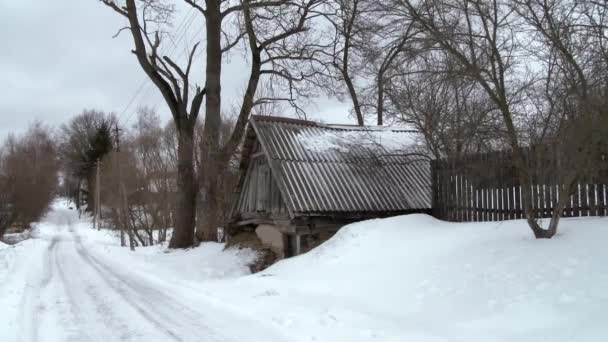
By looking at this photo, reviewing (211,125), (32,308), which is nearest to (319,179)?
(211,125)

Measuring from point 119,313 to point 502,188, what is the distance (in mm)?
7966

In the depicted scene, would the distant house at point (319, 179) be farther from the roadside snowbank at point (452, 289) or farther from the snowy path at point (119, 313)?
the snowy path at point (119, 313)

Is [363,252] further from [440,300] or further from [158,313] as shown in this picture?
[158,313]

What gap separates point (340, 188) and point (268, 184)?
8.24 feet

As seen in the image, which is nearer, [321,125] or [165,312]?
[165,312]

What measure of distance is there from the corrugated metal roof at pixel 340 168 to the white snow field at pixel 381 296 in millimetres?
1645

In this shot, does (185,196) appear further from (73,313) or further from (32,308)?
(73,313)

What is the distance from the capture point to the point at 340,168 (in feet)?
45.6

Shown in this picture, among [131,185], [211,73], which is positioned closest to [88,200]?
[131,185]

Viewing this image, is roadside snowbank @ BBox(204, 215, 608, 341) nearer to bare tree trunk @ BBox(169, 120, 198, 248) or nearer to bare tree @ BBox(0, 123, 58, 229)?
bare tree trunk @ BBox(169, 120, 198, 248)

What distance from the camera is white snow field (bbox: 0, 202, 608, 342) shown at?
5715mm

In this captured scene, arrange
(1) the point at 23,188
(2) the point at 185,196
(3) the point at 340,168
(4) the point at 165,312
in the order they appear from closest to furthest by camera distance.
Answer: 1. (4) the point at 165,312
2. (3) the point at 340,168
3. (2) the point at 185,196
4. (1) the point at 23,188

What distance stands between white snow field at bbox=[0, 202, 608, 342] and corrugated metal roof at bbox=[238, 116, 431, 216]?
165 cm

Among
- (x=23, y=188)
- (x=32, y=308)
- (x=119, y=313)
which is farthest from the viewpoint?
(x=23, y=188)
